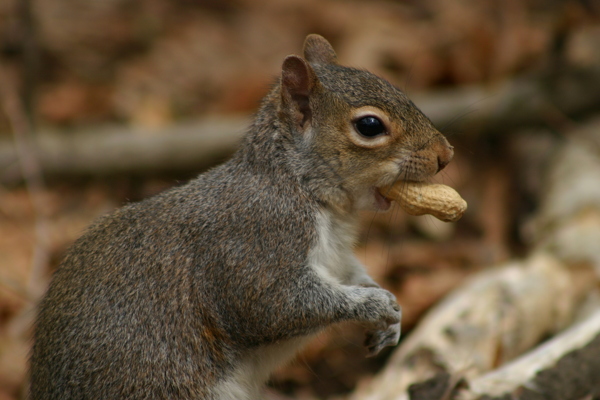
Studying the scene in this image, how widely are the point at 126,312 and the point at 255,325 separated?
62 centimetres

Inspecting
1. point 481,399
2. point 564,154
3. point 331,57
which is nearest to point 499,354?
point 481,399

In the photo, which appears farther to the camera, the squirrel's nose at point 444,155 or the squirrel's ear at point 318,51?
the squirrel's ear at point 318,51

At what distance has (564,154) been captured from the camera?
6707mm

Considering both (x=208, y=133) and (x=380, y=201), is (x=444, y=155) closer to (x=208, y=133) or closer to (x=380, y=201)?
(x=380, y=201)

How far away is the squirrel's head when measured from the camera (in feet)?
11.1

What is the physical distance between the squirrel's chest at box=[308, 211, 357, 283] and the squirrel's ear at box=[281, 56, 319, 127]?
0.53 meters

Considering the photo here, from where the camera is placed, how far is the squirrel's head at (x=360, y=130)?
3.39 meters

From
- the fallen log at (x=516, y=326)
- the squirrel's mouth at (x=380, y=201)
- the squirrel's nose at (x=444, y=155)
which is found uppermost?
the squirrel's nose at (x=444, y=155)

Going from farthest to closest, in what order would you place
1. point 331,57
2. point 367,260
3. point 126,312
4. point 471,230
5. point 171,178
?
point 171,178, point 471,230, point 367,260, point 331,57, point 126,312

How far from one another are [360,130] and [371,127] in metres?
0.06

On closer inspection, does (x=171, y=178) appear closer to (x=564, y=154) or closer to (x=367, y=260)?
(x=367, y=260)

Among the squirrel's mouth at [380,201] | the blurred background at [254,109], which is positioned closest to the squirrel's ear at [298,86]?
the squirrel's mouth at [380,201]

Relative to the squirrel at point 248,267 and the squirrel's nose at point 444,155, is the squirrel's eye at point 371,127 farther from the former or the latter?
the squirrel's nose at point 444,155

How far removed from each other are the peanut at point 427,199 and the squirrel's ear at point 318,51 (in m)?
1.03
